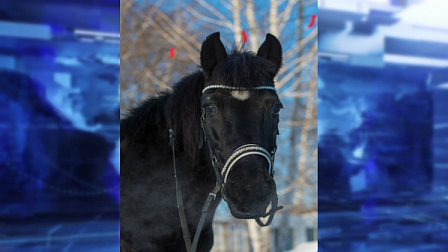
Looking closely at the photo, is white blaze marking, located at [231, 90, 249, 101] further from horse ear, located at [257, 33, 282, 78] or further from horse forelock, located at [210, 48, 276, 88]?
horse ear, located at [257, 33, 282, 78]

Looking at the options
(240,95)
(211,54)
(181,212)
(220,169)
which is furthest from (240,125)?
(181,212)

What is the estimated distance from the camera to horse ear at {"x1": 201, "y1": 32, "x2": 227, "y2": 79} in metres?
1.79

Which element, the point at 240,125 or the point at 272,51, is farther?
the point at 272,51

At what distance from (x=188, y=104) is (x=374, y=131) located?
1.34 metres

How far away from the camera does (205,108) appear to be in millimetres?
1697

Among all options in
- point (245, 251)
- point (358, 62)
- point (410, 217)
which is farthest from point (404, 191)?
point (245, 251)

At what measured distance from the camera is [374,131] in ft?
6.82

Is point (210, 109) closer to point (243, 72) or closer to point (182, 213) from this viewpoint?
point (243, 72)

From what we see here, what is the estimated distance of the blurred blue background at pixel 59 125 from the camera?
1303 mm

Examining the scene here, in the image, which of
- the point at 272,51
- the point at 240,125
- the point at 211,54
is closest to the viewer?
the point at 240,125

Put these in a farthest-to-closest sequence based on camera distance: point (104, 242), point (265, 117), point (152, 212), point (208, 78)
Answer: point (152, 212), point (208, 78), point (265, 117), point (104, 242)

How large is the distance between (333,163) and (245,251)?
317 centimetres

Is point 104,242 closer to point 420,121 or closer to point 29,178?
point 29,178

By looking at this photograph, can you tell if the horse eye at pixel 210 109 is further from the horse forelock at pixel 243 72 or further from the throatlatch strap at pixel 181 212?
the throatlatch strap at pixel 181 212
